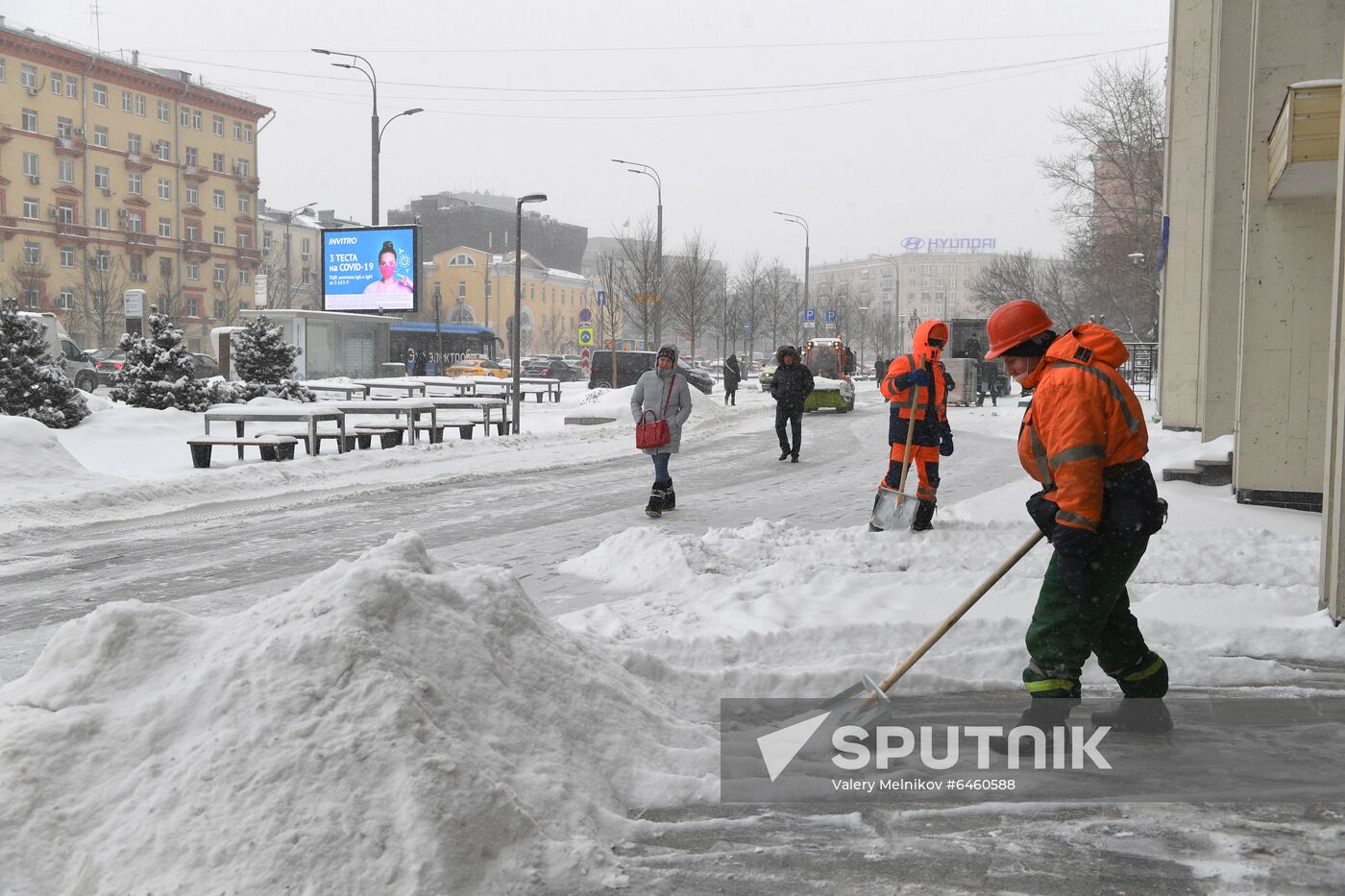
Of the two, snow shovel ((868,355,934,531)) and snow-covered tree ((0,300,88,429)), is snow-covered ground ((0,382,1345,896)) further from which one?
snow-covered tree ((0,300,88,429))

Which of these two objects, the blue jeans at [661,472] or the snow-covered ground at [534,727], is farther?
the blue jeans at [661,472]

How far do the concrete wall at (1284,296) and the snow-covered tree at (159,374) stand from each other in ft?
60.7

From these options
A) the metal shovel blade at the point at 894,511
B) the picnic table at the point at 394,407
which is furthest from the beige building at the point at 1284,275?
the picnic table at the point at 394,407

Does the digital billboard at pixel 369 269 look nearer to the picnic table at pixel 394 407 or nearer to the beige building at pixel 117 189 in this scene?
the picnic table at pixel 394 407

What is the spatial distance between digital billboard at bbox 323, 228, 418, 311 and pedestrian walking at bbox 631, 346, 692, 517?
20.6 meters

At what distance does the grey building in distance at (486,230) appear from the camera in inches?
5207

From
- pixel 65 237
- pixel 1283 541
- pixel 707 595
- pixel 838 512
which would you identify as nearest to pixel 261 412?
pixel 838 512

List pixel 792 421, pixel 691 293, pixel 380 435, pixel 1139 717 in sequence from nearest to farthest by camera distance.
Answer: pixel 1139 717
pixel 792 421
pixel 380 435
pixel 691 293

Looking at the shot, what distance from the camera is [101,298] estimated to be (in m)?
65.4

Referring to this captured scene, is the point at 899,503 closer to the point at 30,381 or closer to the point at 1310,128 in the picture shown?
the point at 1310,128

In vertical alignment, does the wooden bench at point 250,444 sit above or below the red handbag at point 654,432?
below

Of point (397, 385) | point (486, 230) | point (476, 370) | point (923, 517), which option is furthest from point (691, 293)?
point (486, 230)

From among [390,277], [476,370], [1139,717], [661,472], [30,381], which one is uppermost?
[390,277]

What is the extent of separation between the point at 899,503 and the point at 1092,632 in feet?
18.1
